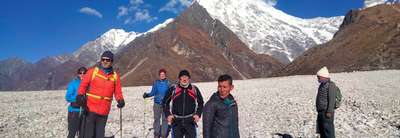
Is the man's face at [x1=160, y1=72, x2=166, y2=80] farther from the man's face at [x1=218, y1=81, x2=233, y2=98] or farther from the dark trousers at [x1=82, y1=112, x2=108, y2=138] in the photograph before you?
the man's face at [x1=218, y1=81, x2=233, y2=98]

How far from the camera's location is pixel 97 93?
904 cm

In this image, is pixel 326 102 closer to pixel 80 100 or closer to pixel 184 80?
pixel 184 80

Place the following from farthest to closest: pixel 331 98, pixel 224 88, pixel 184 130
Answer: pixel 331 98, pixel 184 130, pixel 224 88

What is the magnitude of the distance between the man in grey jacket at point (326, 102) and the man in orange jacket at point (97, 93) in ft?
17.1

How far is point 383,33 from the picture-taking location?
13650cm

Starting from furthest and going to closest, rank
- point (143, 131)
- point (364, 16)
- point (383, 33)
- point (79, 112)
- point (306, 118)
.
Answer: point (364, 16) → point (383, 33) → point (306, 118) → point (143, 131) → point (79, 112)

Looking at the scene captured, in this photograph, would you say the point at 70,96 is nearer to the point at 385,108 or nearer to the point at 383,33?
the point at 385,108

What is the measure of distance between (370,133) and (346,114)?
415 centimetres

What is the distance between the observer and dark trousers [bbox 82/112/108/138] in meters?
9.11

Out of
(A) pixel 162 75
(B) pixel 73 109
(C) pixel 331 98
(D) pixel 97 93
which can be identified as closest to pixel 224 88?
(D) pixel 97 93

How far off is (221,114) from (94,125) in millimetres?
3191

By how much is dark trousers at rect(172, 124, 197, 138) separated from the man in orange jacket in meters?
1.55

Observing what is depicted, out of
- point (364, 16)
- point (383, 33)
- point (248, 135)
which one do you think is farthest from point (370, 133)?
point (364, 16)

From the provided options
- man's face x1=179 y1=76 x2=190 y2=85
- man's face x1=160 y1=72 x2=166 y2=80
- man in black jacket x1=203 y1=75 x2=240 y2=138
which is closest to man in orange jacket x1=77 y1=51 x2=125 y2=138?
man's face x1=179 y1=76 x2=190 y2=85
